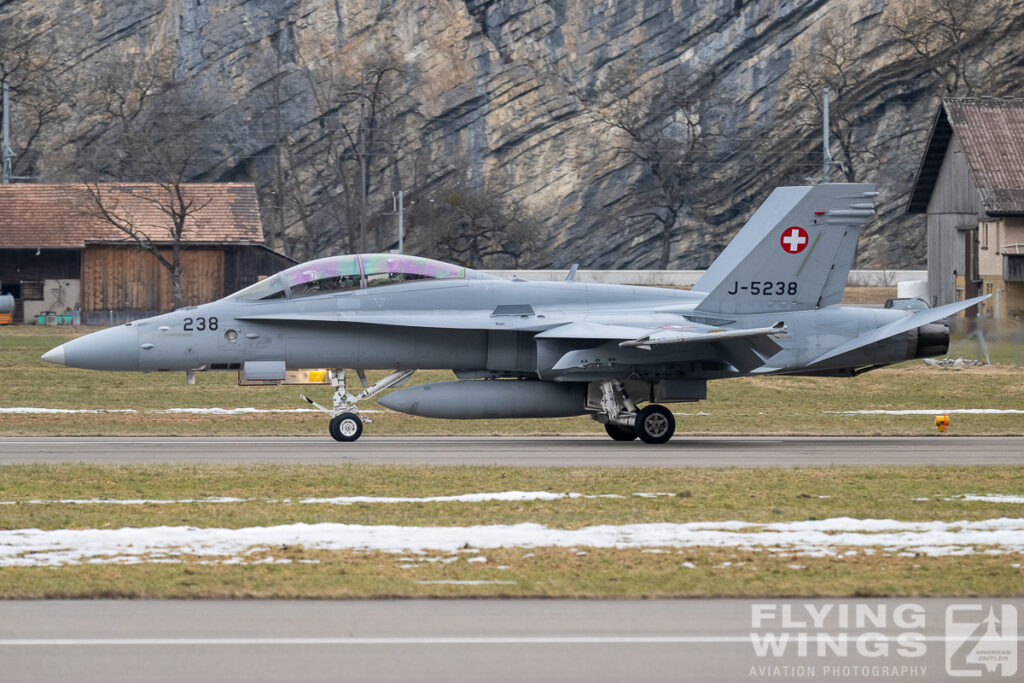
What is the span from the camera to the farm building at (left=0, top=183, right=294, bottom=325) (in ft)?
211

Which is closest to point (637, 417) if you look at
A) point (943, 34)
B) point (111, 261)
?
point (111, 261)

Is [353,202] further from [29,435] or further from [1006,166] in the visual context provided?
[29,435]

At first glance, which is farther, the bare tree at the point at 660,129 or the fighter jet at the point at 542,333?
the bare tree at the point at 660,129

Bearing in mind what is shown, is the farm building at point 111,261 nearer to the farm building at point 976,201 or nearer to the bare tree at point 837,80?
the farm building at point 976,201

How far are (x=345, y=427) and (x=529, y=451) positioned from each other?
3.18m

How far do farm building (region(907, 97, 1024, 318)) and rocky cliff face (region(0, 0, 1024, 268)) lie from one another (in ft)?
85.8

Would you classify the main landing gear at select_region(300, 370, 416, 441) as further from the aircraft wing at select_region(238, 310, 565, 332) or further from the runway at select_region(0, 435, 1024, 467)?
the aircraft wing at select_region(238, 310, 565, 332)

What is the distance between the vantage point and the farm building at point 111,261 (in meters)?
64.2

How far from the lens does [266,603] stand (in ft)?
29.7

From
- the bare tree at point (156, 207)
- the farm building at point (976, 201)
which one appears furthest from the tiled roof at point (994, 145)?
the bare tree at point (156, 207)

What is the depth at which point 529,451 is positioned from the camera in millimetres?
19781

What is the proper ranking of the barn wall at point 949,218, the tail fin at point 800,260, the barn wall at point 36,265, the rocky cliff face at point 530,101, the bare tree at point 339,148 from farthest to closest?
the bare tree at point 339,148, the rocky cliff face at point 530,101, the barn wall at point 36,265, the barn wall at point 949,218, the tail fin at point 800,260

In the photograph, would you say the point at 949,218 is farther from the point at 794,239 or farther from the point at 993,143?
the point at 794,239

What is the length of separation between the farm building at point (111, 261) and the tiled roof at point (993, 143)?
32.1 metres
